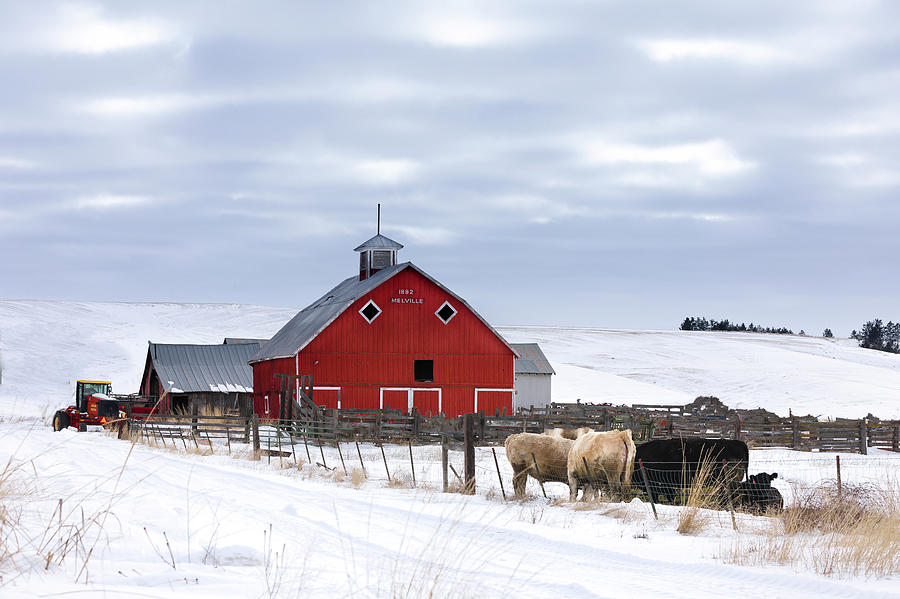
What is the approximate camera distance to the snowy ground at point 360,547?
24.3 feet

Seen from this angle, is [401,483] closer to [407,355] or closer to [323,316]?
[407,355]

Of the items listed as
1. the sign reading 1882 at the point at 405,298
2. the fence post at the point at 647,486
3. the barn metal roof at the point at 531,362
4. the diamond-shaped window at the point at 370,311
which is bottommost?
the fence post at the point at 647,486

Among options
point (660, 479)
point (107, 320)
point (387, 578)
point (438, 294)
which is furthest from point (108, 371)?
point (387, 578)

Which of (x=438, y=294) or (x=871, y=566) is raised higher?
(x=438, y=294)

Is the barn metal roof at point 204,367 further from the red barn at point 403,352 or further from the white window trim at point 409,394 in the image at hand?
the white window trim at point 409,394

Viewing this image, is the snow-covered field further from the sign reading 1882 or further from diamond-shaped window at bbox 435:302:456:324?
diamond-shaped window at bbox 435:302:456:324

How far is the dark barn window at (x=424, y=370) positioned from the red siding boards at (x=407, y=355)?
0.94 ft

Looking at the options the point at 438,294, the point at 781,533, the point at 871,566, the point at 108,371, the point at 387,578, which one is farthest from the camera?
the point at 108,371

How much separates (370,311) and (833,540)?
3034cm

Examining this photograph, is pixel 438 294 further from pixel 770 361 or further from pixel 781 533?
pixel 770 361

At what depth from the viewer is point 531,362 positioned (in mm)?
61031

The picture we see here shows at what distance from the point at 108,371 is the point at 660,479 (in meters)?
76.4

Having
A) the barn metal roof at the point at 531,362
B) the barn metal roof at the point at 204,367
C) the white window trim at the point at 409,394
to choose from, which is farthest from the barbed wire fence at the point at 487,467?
the barn metal roof at the point at 531,362

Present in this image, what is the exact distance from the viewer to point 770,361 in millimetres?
98438
